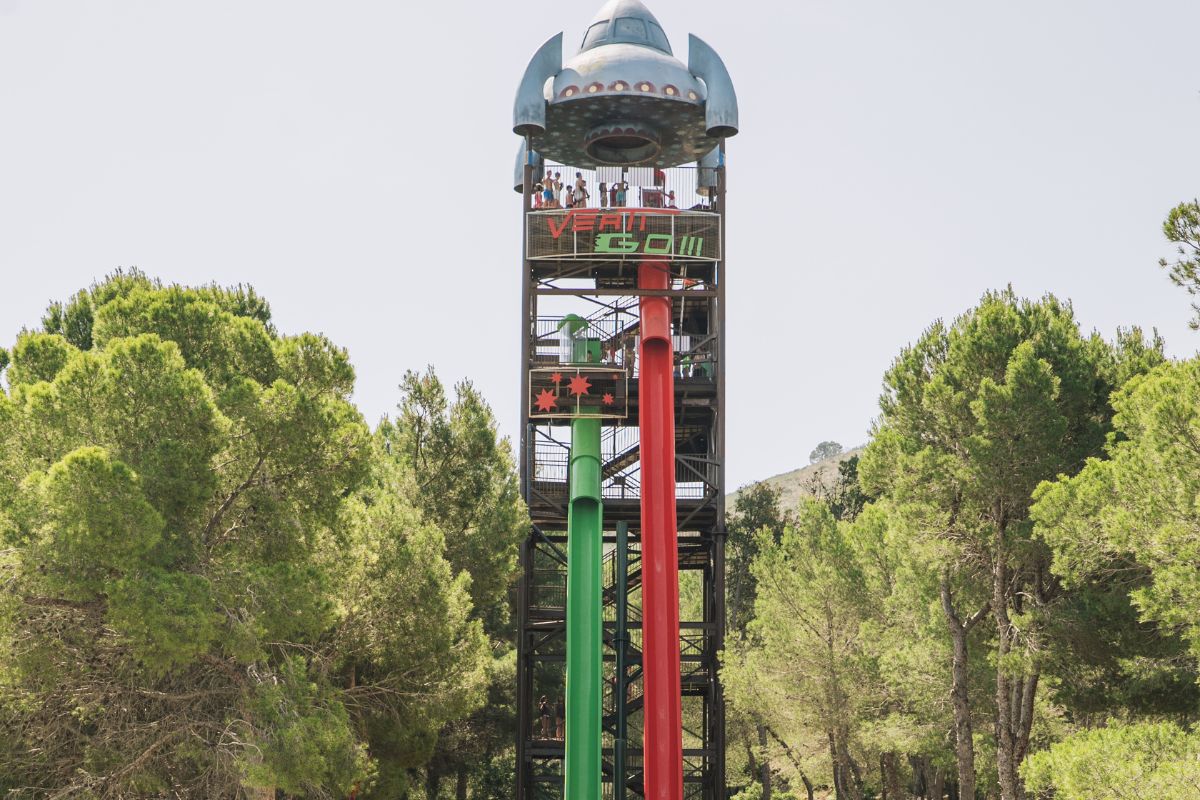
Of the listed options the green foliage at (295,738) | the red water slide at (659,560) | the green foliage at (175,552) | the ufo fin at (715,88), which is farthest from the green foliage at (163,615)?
the ufo fin at (715,88)

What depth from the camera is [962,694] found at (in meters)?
23.0

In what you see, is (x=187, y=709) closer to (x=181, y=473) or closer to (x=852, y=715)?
(x=181, y=473)

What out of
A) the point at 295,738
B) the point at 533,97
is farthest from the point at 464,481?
the point at 295,738

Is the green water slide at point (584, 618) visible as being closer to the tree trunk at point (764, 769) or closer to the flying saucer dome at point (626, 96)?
the flying saucer dome at point (626, 96)

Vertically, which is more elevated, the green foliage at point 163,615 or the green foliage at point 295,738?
the green foliage at point 163,615

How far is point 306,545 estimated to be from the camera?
60.0 feet

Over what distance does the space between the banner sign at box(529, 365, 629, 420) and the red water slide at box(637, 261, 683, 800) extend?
989mm

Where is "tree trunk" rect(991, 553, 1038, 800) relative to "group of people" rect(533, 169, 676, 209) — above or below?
below

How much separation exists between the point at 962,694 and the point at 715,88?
13027 millimetres

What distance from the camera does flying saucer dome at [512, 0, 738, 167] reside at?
27.1 metres

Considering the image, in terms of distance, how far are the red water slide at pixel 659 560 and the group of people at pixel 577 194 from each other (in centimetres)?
191

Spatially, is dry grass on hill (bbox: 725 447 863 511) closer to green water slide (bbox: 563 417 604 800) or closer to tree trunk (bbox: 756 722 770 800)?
tree trunk (bbox: 756 722 770 800)

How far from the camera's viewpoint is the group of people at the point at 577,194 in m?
27.4

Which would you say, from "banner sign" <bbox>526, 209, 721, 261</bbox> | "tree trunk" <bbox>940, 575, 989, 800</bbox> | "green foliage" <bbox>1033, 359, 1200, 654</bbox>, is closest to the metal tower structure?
"banner sign" <bbox>526, 209, 721, 261</bbox>
